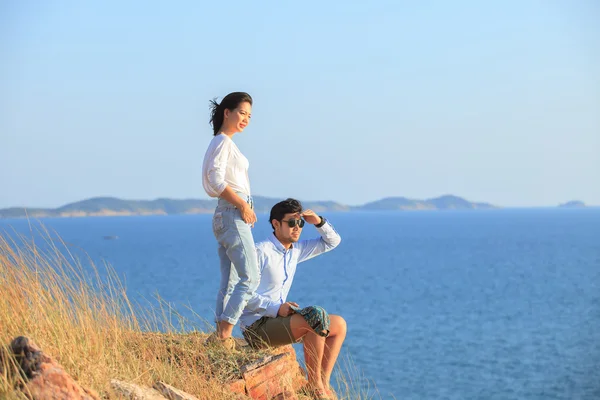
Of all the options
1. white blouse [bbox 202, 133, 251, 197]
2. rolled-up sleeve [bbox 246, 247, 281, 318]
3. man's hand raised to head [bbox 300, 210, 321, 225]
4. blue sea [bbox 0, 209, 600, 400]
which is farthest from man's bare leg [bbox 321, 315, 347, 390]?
white blouse [bbox 202, 133, 251, 197]

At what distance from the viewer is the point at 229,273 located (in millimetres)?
5996

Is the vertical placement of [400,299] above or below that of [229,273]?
below

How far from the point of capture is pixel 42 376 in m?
3.98

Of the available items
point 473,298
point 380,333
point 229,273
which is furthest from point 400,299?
point 229,273

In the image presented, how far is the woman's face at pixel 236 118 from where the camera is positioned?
5949mm

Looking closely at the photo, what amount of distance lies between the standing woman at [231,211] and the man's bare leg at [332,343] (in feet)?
2.09

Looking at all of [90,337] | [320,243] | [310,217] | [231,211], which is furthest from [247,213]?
[90,337]

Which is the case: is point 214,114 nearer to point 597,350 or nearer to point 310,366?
point 310,366

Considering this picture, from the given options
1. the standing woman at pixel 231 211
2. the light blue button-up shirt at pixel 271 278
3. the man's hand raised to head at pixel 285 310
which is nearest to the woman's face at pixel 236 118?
the standing woman at pixel 231 211

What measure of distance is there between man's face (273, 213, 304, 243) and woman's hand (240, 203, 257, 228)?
9.8 inches

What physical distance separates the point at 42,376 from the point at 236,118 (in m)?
2.59

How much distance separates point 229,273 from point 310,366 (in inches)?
35.9

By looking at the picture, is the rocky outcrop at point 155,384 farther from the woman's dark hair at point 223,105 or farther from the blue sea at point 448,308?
the woman's dark hair at point 223,105

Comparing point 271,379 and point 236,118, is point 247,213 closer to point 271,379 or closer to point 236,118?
point 236,118
